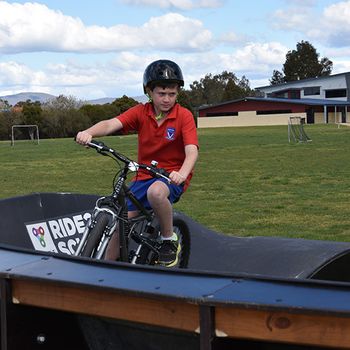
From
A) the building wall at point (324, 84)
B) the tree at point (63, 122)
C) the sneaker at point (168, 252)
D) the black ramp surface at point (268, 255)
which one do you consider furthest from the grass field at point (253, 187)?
the building wall at point (324, 84)

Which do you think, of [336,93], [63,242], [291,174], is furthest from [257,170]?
[336,93]

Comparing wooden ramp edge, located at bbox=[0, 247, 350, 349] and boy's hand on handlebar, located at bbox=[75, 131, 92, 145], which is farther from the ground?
Answer: boy's hand on handlebar, located at bbox=[75, 131, 92, 145]

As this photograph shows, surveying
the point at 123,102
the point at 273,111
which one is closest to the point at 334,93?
the point at 273,111

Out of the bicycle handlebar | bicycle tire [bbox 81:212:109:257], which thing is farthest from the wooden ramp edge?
the bicycle handlebar

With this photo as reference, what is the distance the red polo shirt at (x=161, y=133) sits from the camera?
4.43 metres

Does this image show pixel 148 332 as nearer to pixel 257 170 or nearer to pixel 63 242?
pixel 63 242

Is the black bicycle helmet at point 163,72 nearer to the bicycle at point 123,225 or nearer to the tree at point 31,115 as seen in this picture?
the bicycle at point 123,225

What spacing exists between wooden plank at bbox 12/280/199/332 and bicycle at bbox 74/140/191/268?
108cm

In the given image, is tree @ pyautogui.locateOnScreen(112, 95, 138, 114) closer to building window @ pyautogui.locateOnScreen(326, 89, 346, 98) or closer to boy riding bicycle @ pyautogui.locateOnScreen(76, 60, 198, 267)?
building window @ pyautogui.locateOnScreen(326, 89, 346, 98)

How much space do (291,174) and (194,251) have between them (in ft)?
38.3

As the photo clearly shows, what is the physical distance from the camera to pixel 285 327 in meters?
2.23

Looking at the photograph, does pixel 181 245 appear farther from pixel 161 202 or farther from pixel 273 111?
pixel 273 111

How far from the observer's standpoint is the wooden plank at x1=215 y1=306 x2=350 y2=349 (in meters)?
2.16

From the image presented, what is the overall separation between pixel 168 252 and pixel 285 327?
7.36 ft
